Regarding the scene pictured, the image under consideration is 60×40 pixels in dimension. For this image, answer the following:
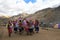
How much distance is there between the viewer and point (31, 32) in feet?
81.5

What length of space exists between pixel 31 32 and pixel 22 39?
4.81 metres

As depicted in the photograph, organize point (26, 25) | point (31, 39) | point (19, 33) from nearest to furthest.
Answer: point (31, 39) → point (26, 25) → point (19, 33)

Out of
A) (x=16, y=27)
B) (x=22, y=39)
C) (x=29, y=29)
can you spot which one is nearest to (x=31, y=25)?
(x=29, y=29)

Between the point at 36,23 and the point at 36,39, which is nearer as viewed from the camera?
the point at 36,39

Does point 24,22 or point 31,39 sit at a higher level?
point 24,22

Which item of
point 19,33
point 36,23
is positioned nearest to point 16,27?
point 19,33

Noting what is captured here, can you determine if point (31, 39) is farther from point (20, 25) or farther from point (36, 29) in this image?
point (36, 29)

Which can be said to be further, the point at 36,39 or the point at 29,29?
the point at 29,29

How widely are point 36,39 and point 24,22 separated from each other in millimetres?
5005

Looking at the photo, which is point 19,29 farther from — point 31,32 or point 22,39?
point 22,39

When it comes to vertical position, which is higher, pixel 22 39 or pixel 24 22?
pixel 24 22

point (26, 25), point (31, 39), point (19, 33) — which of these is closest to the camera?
point (31, 39)

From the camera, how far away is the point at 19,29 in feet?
81.6

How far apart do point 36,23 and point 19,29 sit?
9.56ft
